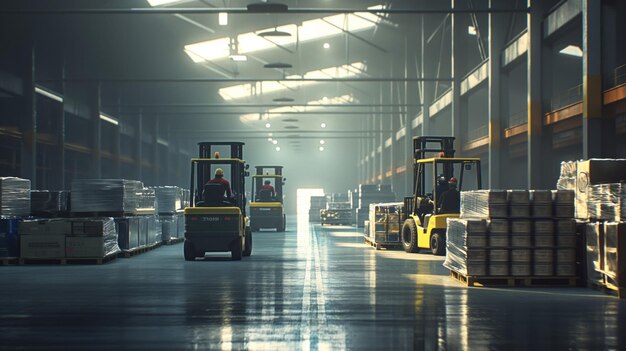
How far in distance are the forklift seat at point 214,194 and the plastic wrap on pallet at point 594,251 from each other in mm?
6860

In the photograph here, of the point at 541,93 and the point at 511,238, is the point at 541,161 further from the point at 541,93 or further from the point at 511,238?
the point at 511,238

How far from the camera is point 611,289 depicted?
9.73 meters

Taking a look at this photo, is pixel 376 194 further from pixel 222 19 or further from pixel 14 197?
pixel 14 197

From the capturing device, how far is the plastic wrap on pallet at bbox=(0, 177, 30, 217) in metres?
15.1

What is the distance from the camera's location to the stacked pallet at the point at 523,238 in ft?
35.8

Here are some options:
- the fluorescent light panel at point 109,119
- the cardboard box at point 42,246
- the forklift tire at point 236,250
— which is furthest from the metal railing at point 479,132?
the cardboard box at point 42,246

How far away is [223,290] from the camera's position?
1012 centimetres

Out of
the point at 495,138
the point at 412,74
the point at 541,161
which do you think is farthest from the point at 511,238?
the point at 412,74

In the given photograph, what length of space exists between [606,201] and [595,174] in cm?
74

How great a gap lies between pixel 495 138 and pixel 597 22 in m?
7.83

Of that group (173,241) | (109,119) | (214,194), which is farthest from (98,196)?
(109,119)

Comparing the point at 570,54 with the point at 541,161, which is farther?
the point at 570,54

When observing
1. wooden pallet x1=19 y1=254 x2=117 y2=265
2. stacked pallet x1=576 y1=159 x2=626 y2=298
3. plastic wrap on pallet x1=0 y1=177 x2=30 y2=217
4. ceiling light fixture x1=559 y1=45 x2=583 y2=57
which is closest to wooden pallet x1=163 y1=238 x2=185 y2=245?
plastic wrap on pallet x1=0 y1=177 x2=30 y2=217

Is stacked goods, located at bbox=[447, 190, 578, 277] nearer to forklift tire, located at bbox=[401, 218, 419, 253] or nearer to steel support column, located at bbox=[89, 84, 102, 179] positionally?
forklift tire, located at bbox=[401, 218, 419, 253]
